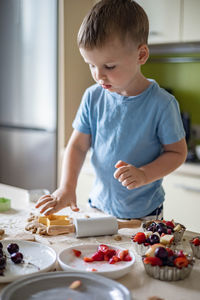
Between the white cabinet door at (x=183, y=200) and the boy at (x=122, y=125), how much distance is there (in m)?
1.04

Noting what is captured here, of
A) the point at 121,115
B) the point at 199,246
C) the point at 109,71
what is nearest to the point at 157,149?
the point at 121,115

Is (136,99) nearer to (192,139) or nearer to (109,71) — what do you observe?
(109,71)

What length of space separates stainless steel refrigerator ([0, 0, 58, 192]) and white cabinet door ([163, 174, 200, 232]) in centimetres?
89

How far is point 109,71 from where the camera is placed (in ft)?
4.18

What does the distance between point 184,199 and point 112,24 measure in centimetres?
153

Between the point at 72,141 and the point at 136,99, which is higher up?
the point at 136,99

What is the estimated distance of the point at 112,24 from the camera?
1231 mm

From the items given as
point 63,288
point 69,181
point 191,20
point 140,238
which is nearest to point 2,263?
point 63,288

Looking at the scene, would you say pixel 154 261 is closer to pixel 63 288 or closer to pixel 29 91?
pixel 63 288

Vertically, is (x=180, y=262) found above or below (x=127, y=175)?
below

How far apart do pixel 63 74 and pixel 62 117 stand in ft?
0.96

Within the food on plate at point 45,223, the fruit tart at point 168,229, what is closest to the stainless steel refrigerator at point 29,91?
the food on plate at point 45,223

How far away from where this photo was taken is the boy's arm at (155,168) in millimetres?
1173

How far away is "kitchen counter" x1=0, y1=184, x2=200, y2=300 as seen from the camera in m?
0.85
